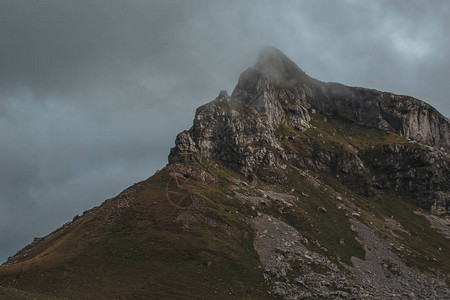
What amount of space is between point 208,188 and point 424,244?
86177 mm

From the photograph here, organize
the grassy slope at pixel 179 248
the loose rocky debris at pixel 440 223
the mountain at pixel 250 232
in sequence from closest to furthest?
the grassy slope at pixel 179 248, the mountain at pixel 250 232, the loose rocky debris at pixel 440 223

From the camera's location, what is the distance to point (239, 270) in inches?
2953

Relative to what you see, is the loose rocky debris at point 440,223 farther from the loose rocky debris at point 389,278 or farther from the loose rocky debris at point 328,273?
the loose rocky debris at point 328,273

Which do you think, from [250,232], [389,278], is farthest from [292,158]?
[389,278]

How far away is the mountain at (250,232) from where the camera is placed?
68.6 m

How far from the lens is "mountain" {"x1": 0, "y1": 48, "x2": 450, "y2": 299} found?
6856 cm

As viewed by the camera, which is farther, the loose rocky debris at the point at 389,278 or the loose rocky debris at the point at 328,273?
the loose rocky debris at the point at 389,278

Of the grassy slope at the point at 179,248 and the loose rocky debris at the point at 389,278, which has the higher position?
the grassy slope at the point at 179,248

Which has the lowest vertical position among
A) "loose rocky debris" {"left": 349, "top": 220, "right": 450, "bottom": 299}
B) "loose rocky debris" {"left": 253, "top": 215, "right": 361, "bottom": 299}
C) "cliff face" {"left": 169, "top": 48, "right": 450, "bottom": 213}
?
"loose rocky debris" {"left": 349, "top": 220, "right": 450, "bottom": 299}

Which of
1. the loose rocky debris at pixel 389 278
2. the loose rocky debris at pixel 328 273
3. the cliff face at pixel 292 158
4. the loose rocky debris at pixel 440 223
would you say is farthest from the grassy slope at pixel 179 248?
the cliff face at pixel 292 158

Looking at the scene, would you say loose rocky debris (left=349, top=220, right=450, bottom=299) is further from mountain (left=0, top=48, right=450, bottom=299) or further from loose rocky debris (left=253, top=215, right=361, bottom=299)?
loose rocky debris (left=253, top=215, right=361, bottom=299)

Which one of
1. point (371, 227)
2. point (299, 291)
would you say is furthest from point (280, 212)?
point (299, 291)

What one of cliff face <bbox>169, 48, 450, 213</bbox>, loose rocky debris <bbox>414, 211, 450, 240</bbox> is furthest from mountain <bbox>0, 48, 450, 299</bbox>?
loose rocky debris <bbox>414, 211, 450, 240</bbox>

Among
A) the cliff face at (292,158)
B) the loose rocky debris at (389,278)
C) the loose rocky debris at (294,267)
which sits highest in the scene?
the cliff face at (292,158)
